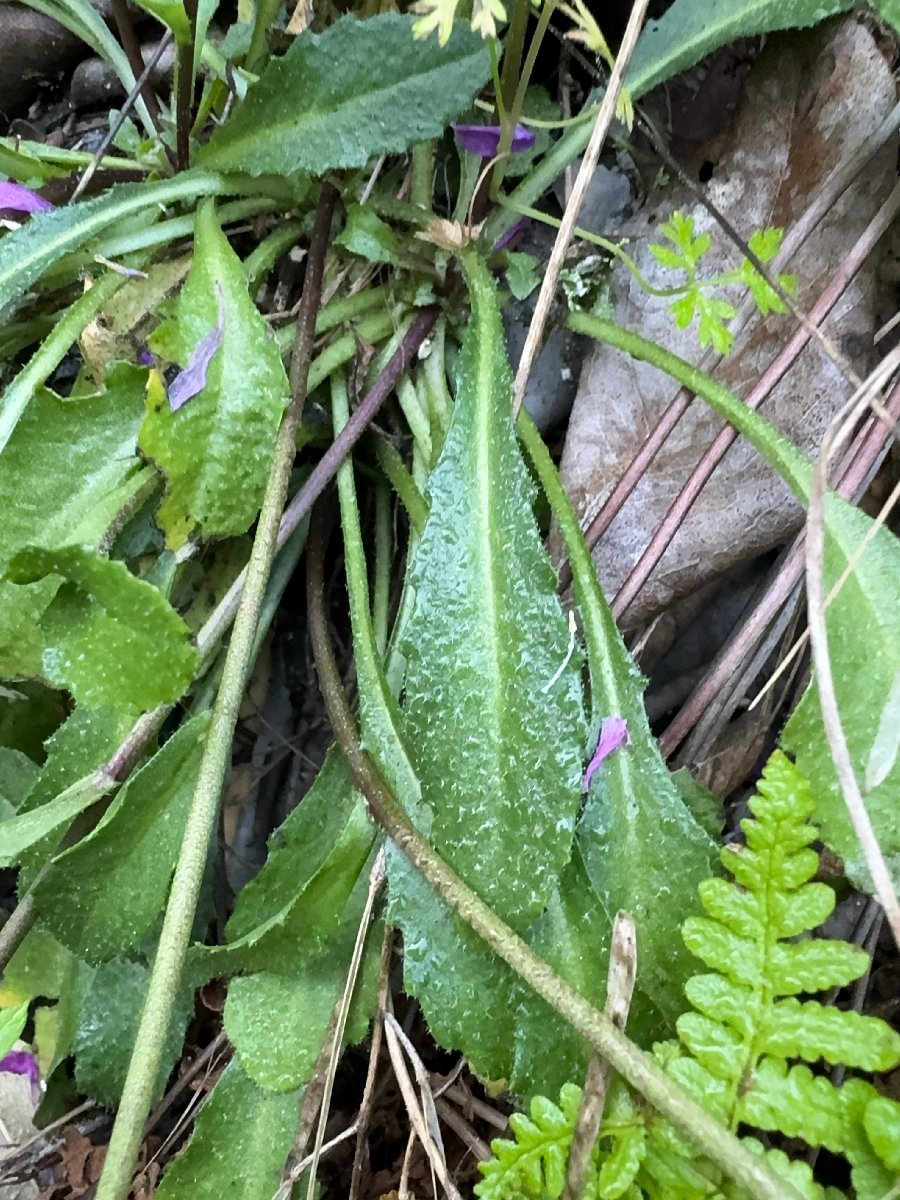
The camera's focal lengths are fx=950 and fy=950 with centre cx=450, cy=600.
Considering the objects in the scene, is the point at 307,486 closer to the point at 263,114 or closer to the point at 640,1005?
the point at 263,114

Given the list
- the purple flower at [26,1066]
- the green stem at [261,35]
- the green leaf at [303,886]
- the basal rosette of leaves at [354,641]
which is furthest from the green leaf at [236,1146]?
the green stem at [261,35]

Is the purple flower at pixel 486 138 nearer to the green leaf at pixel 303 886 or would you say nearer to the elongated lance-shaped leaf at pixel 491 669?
the elongated lance-shaped leaf at pixel 491 669

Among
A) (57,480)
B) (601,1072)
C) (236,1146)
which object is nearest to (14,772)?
(57,480)

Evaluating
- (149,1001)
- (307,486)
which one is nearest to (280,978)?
(149,1001)

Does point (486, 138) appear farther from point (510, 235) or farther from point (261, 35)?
point (261, 35)

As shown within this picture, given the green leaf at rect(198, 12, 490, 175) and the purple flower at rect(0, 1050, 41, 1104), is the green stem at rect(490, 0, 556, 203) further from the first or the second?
the purple flower at rect(0, 1050, 41, 1104)

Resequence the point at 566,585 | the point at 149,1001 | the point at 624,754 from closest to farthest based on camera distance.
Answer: the point at 149,1001
the point at 624,754
the point at 566,585
